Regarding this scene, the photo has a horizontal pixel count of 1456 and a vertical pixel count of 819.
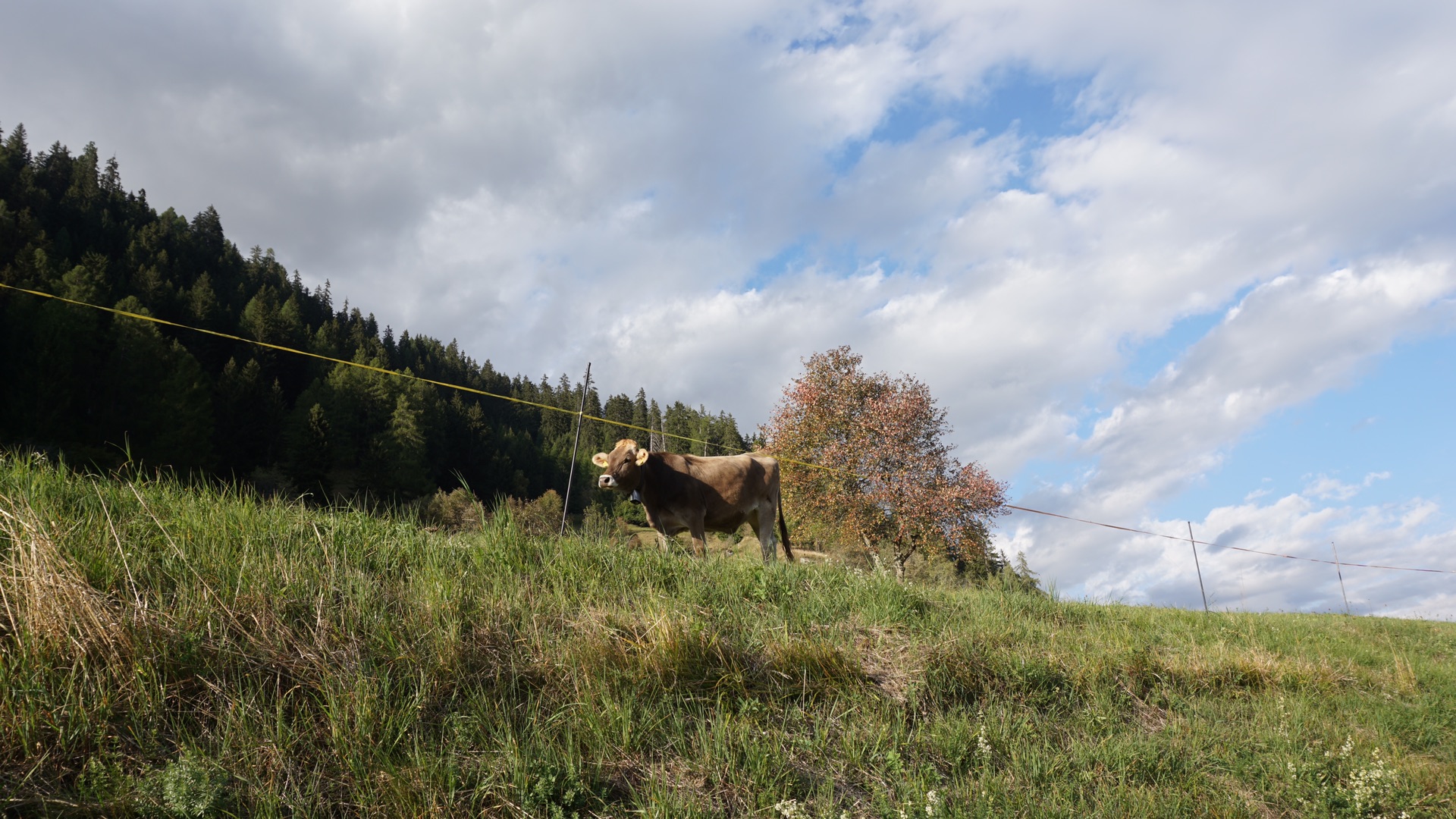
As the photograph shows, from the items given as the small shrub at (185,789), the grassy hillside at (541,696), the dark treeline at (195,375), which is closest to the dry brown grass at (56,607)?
the grassy hillside at (541,696)

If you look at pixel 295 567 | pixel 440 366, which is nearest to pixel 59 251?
pixel 440 366

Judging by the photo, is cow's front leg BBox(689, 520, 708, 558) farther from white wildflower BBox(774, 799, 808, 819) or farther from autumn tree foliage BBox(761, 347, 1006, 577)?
autumn tree foliage BBox(761, 347, 1006, 577)

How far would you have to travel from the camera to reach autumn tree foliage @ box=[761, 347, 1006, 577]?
27203mm

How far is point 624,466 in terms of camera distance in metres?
9.62

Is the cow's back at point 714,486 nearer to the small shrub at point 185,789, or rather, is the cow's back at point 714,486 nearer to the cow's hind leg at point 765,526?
the cow's hind leg at point 765,526

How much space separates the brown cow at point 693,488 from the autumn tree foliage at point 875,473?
1500 cm

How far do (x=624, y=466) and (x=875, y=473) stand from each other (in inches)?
786

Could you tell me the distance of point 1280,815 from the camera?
181 inches

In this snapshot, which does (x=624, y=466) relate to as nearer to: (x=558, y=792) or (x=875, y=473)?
(x=558, y=792)

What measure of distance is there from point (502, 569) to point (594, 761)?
2.23 metres

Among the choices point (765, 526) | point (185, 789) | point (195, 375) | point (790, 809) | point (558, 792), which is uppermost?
point (195, 375)

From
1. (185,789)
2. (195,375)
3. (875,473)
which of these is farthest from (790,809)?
(195,375)

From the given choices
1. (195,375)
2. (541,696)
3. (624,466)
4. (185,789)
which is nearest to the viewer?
(185,789)

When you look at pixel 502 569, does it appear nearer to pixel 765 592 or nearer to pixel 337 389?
pixel 765 592
